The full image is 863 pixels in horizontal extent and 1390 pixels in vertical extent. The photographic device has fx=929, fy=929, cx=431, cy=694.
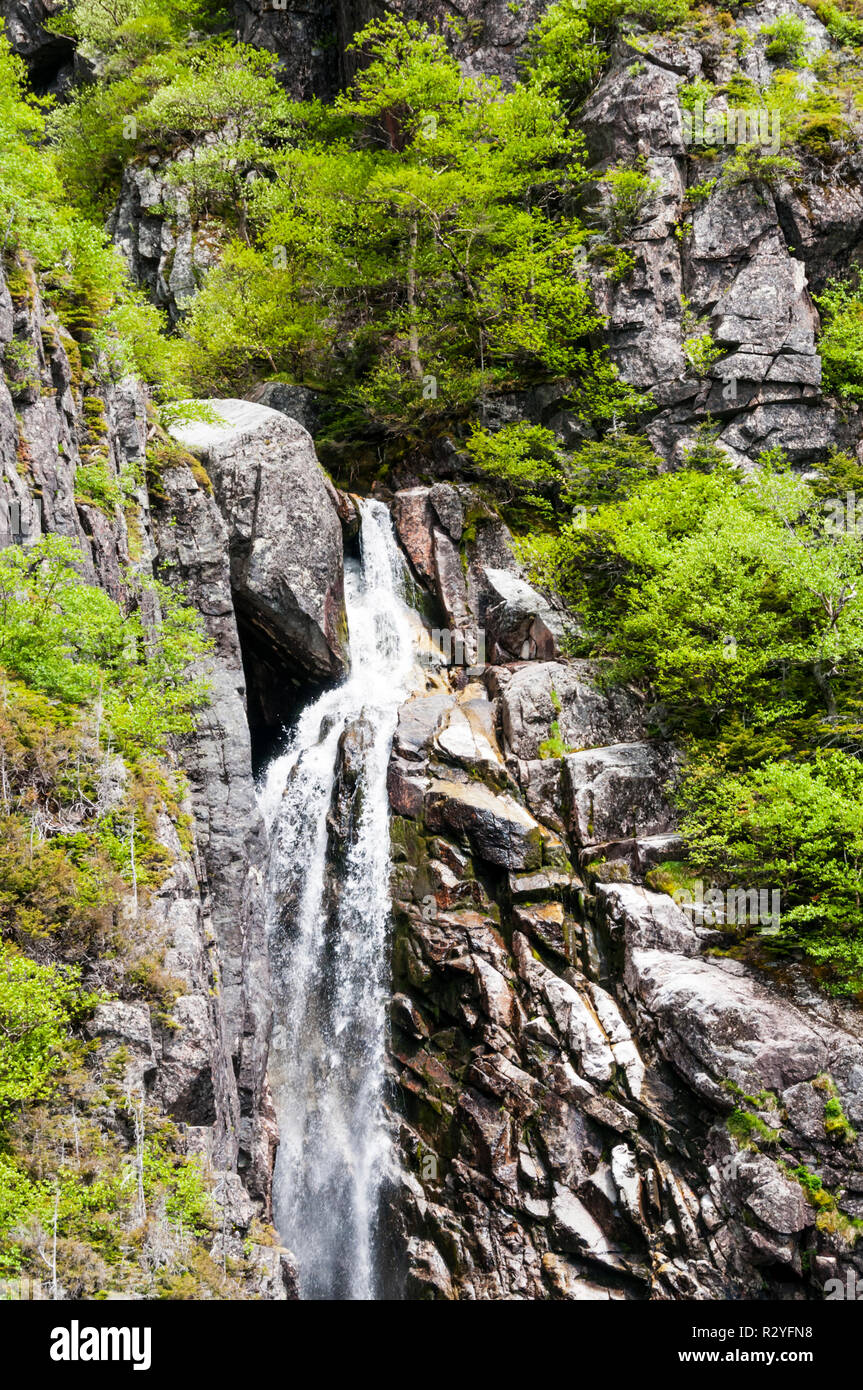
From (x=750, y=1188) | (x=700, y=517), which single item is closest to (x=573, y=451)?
(x=700, y=517)

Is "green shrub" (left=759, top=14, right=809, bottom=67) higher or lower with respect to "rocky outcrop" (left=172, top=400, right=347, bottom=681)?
higher

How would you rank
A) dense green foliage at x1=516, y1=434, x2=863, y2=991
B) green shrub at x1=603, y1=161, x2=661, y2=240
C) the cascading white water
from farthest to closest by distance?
green shrub at x1=603, y1=161, x2=661, y2=240 → the cascading white water → dense green foliage at x1=516, y1=434, x2=863, y2=991

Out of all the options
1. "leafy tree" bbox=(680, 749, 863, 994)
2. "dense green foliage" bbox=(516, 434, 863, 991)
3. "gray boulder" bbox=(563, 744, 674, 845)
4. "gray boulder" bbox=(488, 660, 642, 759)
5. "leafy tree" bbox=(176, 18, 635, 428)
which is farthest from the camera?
"leafy tree" bbox=(176, 18, 635, 428)

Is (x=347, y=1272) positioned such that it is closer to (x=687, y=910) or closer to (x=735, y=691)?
(x=687, y=910)

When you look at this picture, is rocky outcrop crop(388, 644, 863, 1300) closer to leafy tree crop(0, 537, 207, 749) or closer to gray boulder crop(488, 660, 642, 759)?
gray boulder crop(488, 660, 642, 759)

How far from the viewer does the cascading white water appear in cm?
1791

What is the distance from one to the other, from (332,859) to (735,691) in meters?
9.50

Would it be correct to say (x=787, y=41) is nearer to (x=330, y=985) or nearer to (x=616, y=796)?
(x=616, y=796)

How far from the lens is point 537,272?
27.4 metres

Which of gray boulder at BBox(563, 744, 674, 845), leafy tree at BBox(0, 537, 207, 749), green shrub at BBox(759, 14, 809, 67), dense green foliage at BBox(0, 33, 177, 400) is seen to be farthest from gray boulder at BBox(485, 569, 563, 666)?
green shrub at BBox(759, 14, 809, 67)

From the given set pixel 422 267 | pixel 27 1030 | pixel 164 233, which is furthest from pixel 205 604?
pixel 164 233

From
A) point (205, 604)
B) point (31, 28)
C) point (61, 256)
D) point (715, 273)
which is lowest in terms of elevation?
point (205, 604)

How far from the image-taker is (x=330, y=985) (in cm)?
1969
